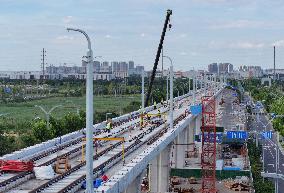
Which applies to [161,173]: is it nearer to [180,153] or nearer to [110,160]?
[180,153]

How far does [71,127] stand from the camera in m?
90.6

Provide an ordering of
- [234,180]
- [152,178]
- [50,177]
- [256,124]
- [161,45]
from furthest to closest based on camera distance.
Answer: [256,124], [161,45], [234,180], [152,178], [50,177]

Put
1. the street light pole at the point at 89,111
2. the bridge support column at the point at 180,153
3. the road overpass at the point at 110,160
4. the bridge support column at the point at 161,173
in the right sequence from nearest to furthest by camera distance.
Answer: the street light pole at the point at 89,111, the road overpass at the point at 110,160, the bridge support column at the point at 161,173, the bridge support column at the point at 180,153

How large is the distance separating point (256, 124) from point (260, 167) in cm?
6989

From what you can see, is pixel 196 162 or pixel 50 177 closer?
pixel 50 177

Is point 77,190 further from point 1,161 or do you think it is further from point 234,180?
point 234,180

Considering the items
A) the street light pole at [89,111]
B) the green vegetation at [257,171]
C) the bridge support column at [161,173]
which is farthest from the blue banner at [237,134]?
the street light pole at [89,111]

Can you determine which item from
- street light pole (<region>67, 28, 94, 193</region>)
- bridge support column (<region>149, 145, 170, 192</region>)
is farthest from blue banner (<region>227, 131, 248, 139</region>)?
street light pole (<region>67, 28, 94, 193</region>)

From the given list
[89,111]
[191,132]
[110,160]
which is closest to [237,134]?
[191,132]

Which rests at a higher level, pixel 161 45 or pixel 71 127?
pixel 161 45

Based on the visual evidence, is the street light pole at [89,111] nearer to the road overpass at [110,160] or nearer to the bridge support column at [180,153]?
the road overpass at [110,160]

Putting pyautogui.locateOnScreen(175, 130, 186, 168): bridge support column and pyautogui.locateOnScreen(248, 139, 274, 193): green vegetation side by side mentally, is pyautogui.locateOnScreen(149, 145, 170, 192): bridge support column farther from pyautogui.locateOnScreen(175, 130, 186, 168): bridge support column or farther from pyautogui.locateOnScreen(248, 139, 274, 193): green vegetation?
pyautogui.locateOnScreen(175, 130, 186, 168): bridge support column

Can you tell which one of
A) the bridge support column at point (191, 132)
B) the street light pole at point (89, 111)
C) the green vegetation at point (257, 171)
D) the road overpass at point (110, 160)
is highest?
the street light pole at point (89, 111)

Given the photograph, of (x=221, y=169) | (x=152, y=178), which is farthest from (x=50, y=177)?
(x=221, y=169)
